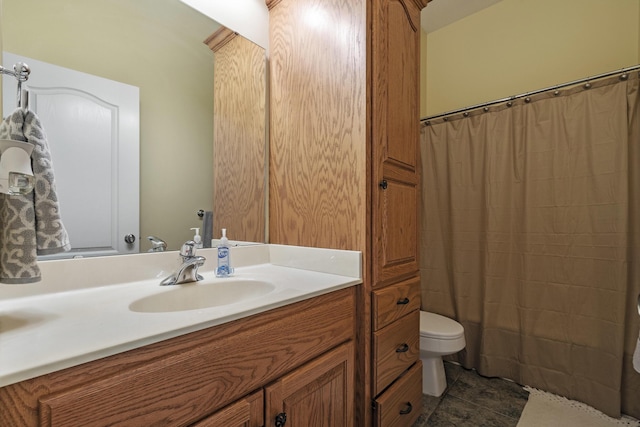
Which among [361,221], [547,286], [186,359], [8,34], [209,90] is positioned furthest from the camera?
[547,286]

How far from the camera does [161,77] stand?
1.10 m

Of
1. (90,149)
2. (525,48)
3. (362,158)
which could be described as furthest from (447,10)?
(90,149)

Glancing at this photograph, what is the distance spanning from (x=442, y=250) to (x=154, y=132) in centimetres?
→ 186

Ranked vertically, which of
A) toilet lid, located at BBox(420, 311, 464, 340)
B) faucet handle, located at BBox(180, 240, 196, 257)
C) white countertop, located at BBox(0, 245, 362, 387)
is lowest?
toilet lid, located at BBox(420, 311, 464, 340)

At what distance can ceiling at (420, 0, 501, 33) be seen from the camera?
2.05 m

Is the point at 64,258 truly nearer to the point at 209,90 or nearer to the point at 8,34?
the point at 8,34

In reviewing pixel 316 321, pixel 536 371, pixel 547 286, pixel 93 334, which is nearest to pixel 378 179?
pixel 316 321

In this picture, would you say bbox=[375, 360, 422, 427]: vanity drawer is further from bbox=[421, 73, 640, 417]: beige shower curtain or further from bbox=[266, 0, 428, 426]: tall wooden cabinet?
bbox=[421, 73, 640, 417]: beige shower curtain

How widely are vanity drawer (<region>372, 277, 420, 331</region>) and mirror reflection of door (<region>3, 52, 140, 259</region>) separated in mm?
907

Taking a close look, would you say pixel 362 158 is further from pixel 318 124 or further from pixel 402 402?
pixel 402 402

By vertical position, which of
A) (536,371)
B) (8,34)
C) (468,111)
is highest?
(468,111)

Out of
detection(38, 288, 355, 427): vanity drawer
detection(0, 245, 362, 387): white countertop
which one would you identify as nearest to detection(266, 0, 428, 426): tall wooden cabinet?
detection(0, 245, 362, 387): white countertop

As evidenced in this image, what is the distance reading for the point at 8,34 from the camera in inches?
31.0

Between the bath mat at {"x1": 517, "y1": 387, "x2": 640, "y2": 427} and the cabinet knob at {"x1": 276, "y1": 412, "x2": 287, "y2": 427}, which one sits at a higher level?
the cabinet knob at {"x1": 276, "y1": 412, "x2": 287, "y2": 427}
